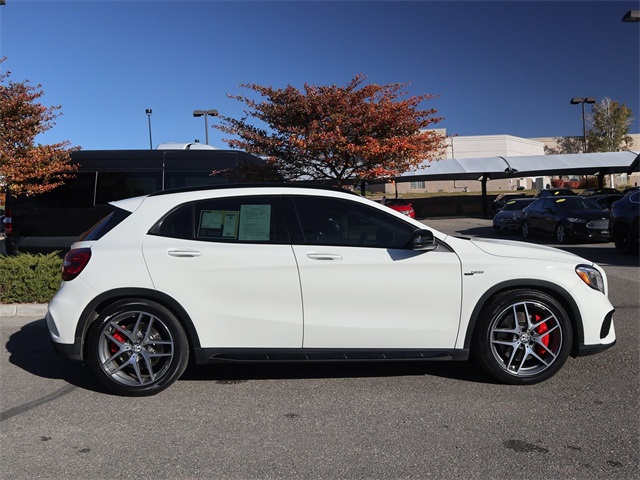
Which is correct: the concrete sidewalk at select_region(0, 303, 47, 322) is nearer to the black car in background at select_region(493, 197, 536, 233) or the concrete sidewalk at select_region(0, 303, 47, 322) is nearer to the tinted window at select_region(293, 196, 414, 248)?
the tinted window at select_region(293, 196, 414, 248)

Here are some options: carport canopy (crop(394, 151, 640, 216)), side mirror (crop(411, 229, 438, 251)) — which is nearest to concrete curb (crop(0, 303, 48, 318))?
side mirror (crop(411, 229, 438, 251))

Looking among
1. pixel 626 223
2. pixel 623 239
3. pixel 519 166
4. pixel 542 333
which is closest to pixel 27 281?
pixel 542 333

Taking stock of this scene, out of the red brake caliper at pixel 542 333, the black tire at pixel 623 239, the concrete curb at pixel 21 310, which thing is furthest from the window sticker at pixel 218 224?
the black tire at pixel 623 239

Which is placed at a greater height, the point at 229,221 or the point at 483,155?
the point at 483,155

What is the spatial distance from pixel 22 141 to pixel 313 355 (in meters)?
8.01

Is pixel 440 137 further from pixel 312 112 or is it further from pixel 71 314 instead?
pixel 71 314

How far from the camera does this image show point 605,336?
4.56 m

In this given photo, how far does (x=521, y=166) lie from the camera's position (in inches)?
1310

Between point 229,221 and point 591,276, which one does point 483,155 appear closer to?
point 591,276

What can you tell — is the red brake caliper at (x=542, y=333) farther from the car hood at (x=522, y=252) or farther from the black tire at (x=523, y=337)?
the car hood at (x=522, y=252)

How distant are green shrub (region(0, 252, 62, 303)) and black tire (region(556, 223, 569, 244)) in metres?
13.3

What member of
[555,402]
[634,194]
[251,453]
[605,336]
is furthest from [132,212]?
[634,194]

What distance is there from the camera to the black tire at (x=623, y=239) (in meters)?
12.4

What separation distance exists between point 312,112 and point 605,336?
7366 mm
